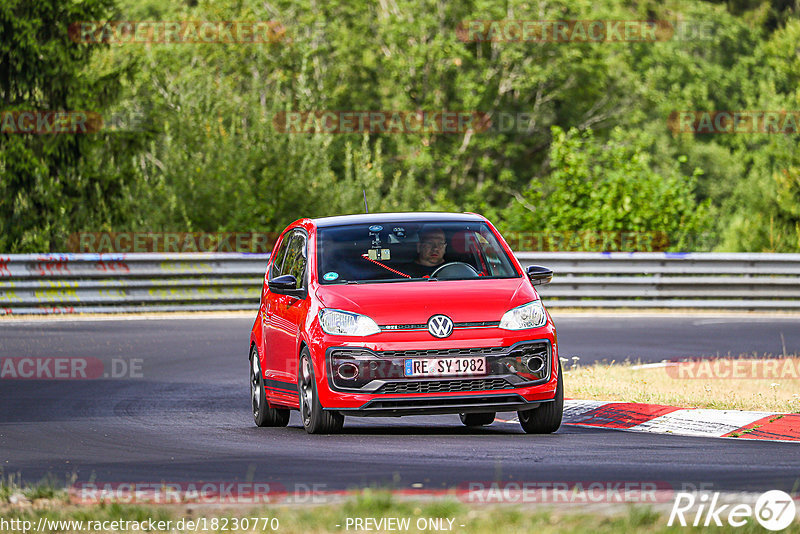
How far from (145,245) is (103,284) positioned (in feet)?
20.0

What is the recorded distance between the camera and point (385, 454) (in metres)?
8.90

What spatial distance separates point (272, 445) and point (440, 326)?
4.66 feet

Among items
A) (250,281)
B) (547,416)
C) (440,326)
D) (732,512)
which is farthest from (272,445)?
(250,281)

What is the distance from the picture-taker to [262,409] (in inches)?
460

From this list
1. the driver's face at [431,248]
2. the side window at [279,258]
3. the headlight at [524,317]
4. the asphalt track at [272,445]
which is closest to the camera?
the asphalt track at [272,445]

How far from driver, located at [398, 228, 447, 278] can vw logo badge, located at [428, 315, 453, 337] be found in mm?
1014

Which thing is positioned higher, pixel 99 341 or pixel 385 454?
pixel 385 454

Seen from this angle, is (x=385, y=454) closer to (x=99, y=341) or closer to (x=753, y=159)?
(x=99, y=341)

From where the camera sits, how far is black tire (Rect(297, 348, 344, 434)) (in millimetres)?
10172

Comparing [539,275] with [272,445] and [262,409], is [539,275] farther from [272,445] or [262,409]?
[262,409]

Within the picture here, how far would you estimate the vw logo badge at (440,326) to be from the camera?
975 cm

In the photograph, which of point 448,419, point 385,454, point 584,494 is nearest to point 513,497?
point 584,494

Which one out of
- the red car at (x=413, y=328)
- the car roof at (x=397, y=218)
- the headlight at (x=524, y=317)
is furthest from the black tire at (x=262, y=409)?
the headlight at (x=524, y=317)

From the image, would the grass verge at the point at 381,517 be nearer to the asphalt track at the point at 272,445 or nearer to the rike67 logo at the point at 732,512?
the rike67 logo at the point at 732,512
